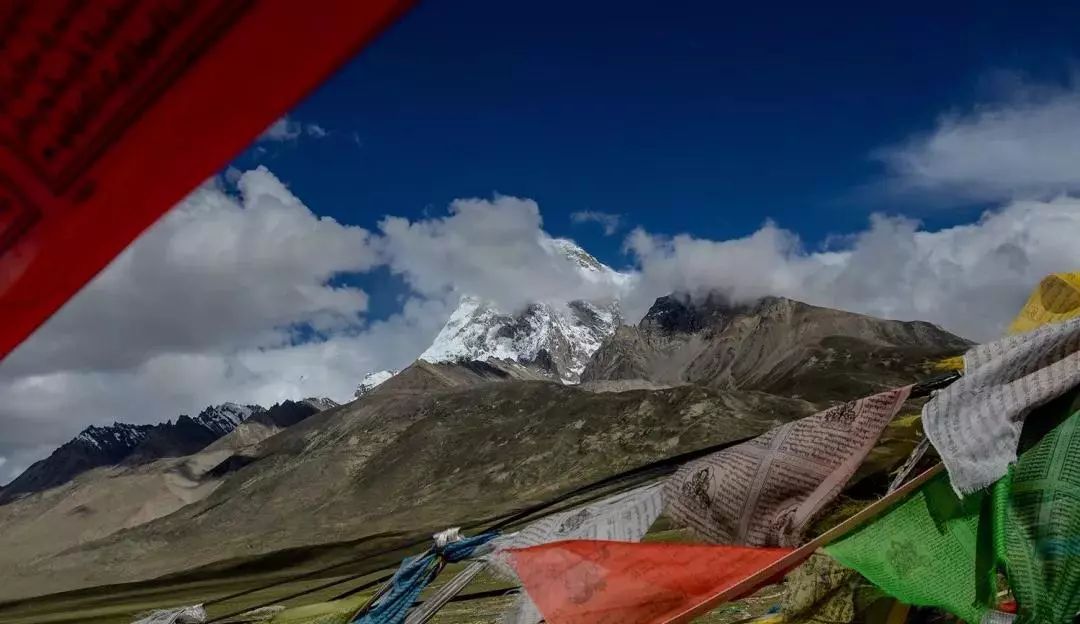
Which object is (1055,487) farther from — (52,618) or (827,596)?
(52,618)

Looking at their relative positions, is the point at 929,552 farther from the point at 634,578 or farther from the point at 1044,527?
the point at 634,578

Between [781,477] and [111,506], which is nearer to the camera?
[781,477]

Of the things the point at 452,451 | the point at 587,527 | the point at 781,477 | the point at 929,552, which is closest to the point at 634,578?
the point at 587,527

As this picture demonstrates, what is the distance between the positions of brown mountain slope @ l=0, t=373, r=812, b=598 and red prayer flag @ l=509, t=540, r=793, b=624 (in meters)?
77.2

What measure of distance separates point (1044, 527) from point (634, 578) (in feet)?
5.96

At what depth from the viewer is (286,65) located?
40.2 inches

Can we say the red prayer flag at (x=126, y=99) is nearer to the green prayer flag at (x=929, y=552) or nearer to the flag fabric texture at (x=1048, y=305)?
the green prayer flag at (x=929, y=552)

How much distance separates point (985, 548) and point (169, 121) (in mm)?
3758

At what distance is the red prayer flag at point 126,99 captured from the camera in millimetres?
986

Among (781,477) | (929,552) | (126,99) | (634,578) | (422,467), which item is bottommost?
(422,467)

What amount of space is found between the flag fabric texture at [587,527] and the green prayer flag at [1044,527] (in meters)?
1.80

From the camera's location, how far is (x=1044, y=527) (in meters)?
3.42

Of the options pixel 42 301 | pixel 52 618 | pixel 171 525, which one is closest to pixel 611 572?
pixel 42 301

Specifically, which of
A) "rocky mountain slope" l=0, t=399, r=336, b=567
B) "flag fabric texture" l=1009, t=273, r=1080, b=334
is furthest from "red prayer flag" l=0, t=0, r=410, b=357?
"rocky mountain slope" l=0, t=399, r=336, b=567
